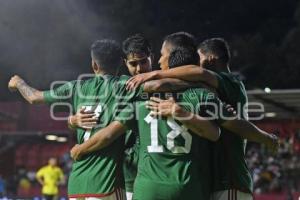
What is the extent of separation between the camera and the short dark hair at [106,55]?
580 cm

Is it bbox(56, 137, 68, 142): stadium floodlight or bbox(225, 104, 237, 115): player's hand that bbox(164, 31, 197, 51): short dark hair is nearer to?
bbox(225, 104, 237, 115): player's hand

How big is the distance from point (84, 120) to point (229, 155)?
115 centimetres

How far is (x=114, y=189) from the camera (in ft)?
18.3

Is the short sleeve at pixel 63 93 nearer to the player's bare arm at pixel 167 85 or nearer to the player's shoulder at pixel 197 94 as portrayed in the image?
the player's bare arm at pixel 167 85

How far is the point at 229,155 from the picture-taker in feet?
17.4

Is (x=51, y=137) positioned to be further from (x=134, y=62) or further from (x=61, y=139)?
(x=134, y=62)

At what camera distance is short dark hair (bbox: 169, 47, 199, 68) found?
4973 mm

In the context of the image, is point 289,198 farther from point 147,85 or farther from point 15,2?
point 147,85

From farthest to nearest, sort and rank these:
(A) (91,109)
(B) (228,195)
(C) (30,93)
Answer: (C) (30,93) → (A) (91,109) → (B) (228,195)

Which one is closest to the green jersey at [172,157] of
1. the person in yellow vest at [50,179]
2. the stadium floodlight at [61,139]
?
the person in yellow vest at [50,179]

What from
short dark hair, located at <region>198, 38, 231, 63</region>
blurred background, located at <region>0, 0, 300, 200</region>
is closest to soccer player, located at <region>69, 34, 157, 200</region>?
short dark hair, located at <region>198, 38, 231, 63</region>

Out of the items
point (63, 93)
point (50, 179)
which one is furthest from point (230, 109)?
point (50, 179)

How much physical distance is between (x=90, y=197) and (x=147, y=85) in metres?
1.12

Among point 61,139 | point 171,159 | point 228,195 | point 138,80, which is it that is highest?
point 61,139
